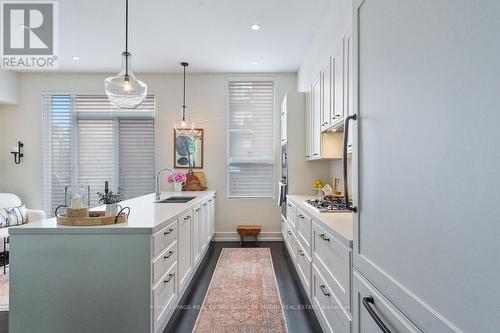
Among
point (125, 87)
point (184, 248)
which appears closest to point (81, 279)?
point (184, 248)

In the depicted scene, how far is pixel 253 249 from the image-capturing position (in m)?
4.23

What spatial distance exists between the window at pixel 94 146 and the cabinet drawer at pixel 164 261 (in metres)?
2.89

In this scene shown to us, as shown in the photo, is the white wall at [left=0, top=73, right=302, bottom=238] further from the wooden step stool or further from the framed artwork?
the wooden step stool

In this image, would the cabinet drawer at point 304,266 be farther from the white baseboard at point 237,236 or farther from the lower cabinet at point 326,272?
the white baseboard at point 237,236

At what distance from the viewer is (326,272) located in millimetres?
1877

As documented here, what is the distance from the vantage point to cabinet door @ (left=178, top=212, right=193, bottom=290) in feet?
8.06

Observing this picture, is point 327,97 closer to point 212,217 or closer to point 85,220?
point 85,220

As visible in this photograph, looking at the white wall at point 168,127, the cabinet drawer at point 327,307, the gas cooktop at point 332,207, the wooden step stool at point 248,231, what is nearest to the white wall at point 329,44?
the gas cooktop at point 332,207

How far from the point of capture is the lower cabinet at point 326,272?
148 centimetres

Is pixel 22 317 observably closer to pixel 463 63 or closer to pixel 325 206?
pixel 325 206

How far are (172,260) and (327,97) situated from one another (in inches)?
83.4

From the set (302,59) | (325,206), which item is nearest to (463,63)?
(325,206)

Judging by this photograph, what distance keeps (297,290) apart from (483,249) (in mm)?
2510

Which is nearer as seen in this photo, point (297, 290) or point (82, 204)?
point (82, 204)
